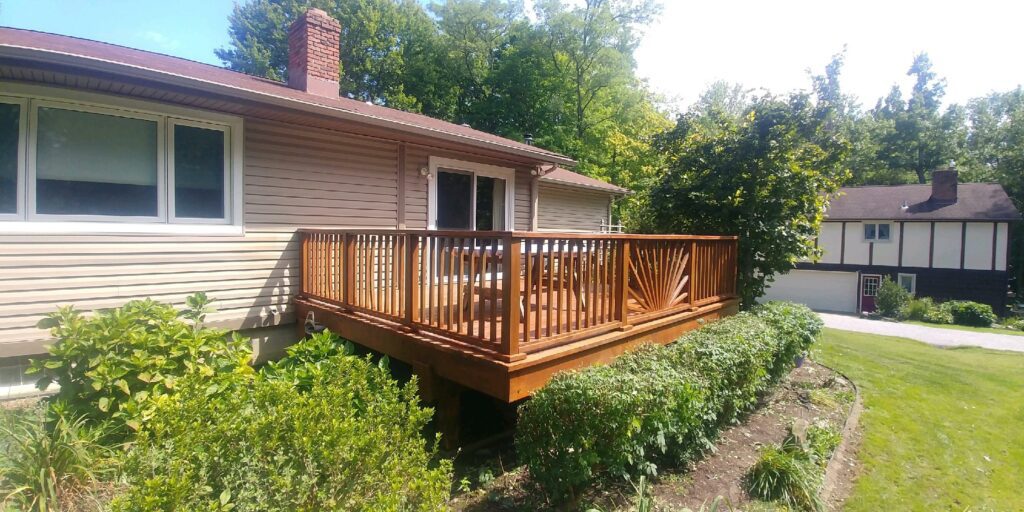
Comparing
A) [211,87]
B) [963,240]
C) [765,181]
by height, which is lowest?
[963,240]

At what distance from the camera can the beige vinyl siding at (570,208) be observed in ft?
39.6

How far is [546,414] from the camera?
10.9 ft

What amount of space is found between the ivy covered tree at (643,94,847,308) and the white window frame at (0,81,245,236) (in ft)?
22.9

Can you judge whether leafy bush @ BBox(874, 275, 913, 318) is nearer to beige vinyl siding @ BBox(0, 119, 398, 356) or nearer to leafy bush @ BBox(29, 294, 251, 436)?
beige vinyl siding @ BBox(0, 119, 398, 356)

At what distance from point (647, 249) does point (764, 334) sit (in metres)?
1.84

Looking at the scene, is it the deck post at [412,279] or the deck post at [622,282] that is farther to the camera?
the deck post at [622,282]

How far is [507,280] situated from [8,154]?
473cm

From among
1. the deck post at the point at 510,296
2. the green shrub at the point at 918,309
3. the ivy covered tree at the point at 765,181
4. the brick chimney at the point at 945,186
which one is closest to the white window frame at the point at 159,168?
the deck post at the point at 510,296

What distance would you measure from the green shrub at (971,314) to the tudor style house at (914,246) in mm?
1920

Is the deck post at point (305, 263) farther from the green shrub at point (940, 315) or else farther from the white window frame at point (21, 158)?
the green shrub at point (940, 315)

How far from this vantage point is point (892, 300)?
73.6ft

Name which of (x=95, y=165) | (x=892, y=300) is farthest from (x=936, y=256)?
(x=95, y=165)

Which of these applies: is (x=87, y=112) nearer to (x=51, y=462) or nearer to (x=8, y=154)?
(x=8, y=154)

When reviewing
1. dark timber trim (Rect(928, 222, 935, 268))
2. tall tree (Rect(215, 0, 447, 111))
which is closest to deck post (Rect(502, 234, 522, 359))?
tall tree (Rect(215, 0, 447, 111))
